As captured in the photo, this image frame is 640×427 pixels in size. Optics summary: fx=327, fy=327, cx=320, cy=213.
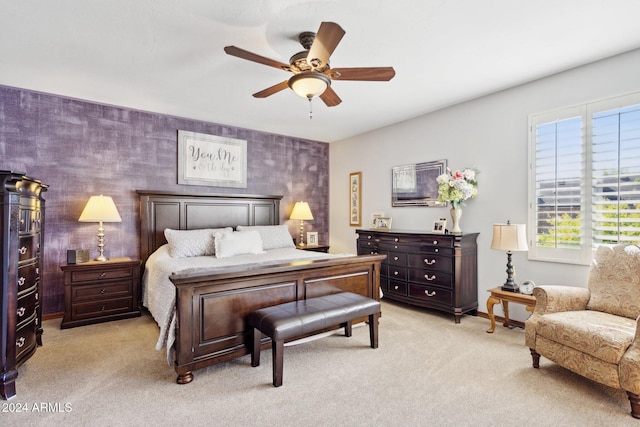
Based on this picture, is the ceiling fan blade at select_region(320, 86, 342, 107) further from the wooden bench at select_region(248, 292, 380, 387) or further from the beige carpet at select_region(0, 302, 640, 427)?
the beige carpet at select_region(0, 302, 640, 427)

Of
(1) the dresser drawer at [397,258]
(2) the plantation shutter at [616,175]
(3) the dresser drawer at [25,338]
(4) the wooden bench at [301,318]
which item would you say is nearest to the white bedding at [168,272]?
(4) the wooden bench at [301,318]

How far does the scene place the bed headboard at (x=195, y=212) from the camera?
4270mm

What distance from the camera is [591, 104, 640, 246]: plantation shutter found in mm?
2762

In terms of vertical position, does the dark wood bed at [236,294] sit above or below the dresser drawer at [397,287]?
above

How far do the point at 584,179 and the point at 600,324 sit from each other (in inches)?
56.4

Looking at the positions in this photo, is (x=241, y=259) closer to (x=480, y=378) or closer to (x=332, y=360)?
(x=332, y=360)

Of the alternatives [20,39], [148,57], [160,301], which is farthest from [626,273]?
[20,39]

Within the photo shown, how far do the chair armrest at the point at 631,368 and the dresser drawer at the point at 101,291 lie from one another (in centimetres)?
450

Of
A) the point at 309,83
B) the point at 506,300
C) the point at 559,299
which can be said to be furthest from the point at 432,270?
the point at 309,83

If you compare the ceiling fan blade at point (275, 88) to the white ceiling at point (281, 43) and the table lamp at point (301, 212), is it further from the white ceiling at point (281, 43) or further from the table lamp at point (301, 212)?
the table lamp at point (301, 212)

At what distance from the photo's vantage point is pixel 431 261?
3.87m

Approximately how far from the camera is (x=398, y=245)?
4.23 m

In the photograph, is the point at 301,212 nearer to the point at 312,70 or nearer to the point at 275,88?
the point at 275,88

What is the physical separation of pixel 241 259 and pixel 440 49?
2857 millimetres
